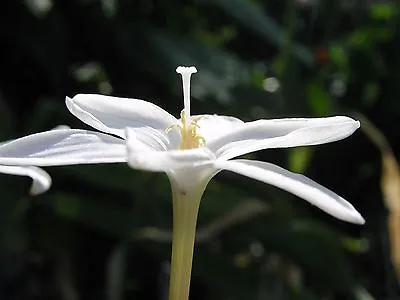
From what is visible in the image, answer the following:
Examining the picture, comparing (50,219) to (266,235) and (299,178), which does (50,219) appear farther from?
(299,178)

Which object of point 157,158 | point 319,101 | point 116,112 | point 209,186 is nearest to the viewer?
point 157,158

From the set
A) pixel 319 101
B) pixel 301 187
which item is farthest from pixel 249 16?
pixel 301 187

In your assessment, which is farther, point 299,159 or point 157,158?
point 299,159

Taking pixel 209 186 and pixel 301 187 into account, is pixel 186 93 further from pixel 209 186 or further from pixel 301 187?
pixel 209 186

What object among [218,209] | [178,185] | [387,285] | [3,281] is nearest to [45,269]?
[3,281]

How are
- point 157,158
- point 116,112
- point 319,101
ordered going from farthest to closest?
point 319,101 < point 116,112 < point 157,158

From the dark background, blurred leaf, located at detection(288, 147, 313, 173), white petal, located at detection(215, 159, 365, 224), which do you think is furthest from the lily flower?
blurred leaf, located at detection(288, 147, 313, 173)

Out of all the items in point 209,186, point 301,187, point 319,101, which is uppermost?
point 319,101
